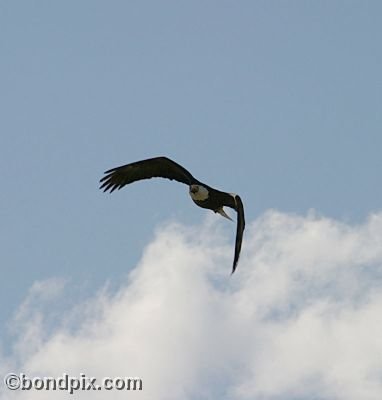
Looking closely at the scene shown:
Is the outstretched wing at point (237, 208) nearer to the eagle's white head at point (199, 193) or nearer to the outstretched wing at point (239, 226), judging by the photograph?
the outstretched wing at point (239, 226)

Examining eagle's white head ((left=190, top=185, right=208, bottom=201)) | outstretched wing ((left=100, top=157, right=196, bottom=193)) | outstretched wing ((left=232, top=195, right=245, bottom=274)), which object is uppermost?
outstretched wing ((left=100, top=157, right=196, bottom=193))

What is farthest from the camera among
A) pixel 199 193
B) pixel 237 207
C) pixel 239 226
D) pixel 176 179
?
pixel 176 179

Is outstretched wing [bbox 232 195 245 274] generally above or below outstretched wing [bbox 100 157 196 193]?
below

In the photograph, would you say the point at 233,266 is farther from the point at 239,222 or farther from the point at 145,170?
the point at 145,170

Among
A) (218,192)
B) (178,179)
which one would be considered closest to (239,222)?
(218,192)

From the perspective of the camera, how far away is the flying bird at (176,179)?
108 feet

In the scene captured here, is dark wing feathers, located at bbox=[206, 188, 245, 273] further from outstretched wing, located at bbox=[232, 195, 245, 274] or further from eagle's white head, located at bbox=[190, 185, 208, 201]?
eagle's white head, located at bbox=[190, 185, 208, 201]

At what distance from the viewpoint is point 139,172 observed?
35500mm

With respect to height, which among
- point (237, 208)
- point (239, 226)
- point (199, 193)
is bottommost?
point (239, 226)

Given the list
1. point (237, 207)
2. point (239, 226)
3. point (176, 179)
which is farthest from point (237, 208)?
point (176, 179)

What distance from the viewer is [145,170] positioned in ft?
117

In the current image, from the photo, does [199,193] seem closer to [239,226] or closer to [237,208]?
[237,208]

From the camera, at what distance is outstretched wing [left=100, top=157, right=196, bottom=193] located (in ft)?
115

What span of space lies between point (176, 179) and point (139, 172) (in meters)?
1.22
